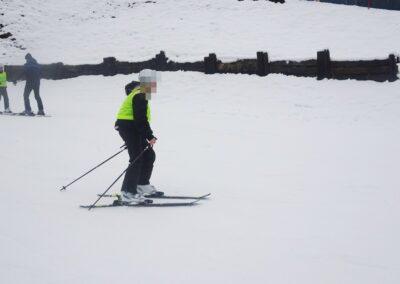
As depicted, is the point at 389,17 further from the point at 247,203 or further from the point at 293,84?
the point at 247,203

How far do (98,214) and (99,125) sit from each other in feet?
23.9

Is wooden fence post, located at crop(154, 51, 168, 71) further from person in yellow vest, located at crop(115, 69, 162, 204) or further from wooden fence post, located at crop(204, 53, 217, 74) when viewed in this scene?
person in yellow vest, located at crop(115, 69, 162, 204)

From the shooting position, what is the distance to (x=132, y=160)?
6336 mm

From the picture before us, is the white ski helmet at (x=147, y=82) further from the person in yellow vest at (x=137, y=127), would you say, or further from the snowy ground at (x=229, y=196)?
the snowy ground at (x=229, y=196)

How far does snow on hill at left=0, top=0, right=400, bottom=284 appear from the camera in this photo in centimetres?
416

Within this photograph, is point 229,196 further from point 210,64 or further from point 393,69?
point 210,64

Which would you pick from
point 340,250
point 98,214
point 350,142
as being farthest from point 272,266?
point 350,142

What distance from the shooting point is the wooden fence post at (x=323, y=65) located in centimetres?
1487

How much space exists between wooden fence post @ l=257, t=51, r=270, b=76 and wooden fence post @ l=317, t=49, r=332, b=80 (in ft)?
6.79

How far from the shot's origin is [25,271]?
4.01 metres

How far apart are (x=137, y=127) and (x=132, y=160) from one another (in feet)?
1.71

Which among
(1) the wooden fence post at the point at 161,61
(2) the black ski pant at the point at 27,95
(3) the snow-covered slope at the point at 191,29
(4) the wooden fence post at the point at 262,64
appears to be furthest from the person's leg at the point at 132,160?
(3) the snow-covered slope at the point at 191,29

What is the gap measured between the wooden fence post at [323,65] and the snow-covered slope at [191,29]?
5.57 metres

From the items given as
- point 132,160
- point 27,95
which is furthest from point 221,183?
point 27,95
